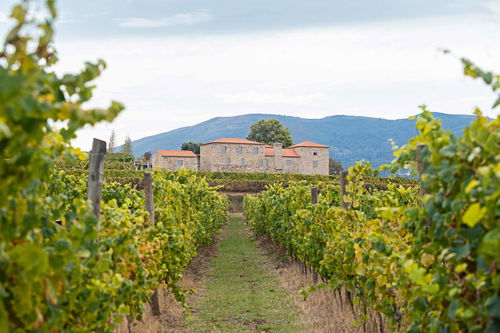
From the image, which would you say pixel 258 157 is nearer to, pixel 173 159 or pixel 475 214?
pixel 173 159

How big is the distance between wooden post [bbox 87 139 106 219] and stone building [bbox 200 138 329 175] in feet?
192

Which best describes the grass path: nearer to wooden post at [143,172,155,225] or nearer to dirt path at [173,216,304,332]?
dirt path at [173,216,304,332]

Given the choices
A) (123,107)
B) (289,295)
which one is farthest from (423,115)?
(289,295)

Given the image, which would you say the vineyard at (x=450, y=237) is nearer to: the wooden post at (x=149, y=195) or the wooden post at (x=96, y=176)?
the wooden post at (x=96, y=176)

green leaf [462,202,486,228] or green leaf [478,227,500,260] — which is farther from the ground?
green leaf [462,202,486,228]

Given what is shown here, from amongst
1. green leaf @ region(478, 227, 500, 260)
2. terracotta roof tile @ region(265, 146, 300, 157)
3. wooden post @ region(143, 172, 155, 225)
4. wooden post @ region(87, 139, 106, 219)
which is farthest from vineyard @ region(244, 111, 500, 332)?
terracotta roof tile @ region(265, 146, 300, 157)

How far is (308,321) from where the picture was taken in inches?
286

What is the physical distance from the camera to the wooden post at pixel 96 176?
4.12 meters

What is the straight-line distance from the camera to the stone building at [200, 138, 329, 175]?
63844 millimetres

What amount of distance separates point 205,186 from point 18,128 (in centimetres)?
1106

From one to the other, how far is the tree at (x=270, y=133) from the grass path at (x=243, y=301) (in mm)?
65464

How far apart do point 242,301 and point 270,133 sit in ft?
233

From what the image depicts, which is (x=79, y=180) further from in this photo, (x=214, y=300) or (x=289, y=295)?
(x=289, y=295)

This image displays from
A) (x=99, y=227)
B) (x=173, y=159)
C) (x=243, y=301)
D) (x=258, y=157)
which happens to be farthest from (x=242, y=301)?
(x=173, y=159)
